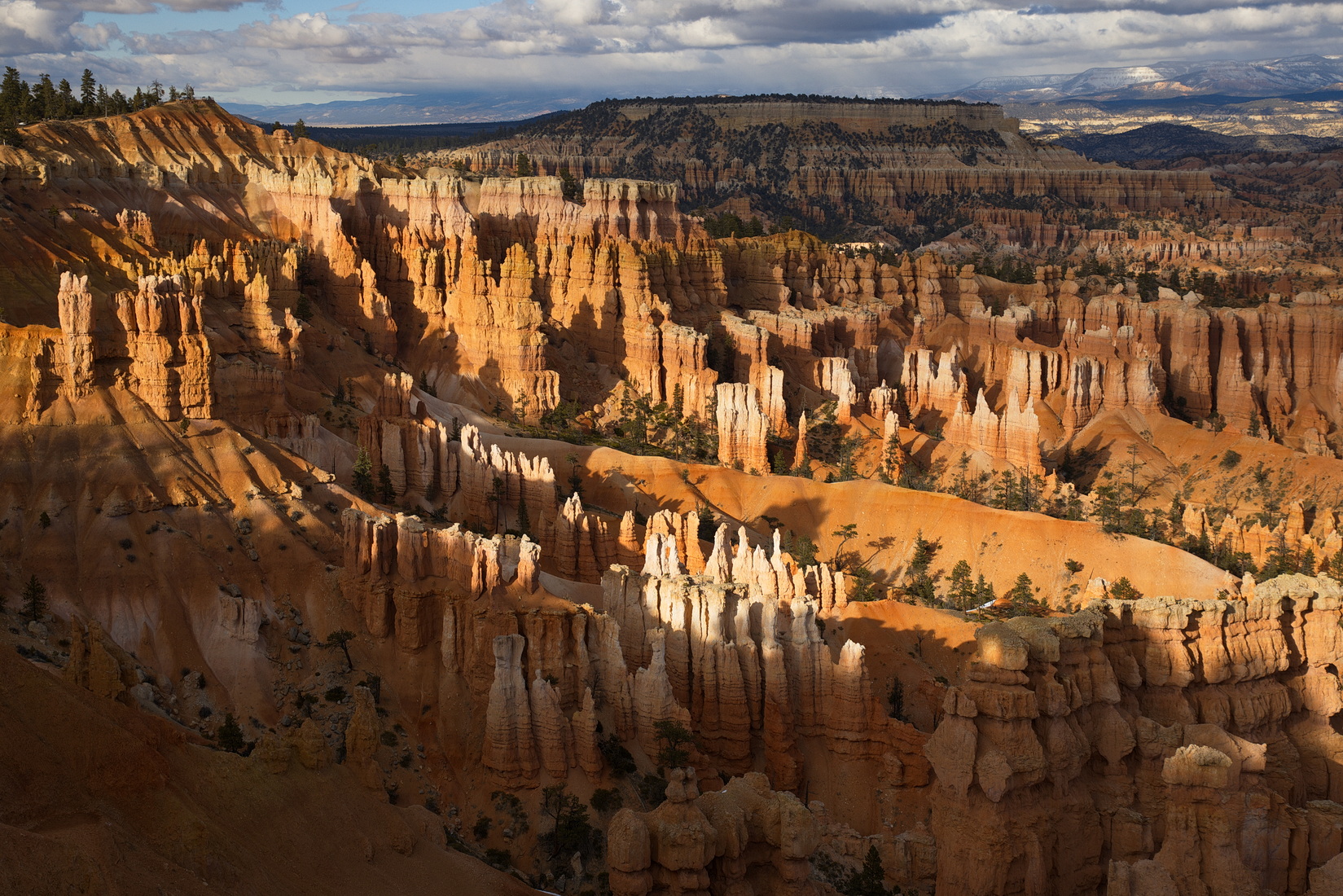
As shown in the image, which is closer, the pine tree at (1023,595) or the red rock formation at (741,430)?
the pine tree at (1023,595)

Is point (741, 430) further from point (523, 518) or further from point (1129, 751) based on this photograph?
point (1129, 751)

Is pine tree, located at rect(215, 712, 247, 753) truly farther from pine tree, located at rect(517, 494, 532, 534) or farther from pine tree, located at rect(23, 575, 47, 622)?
pine tree, located at rect(517, 494, 532, 534)

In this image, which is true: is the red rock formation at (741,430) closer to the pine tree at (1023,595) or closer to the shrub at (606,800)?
the pine tree at (1023,595)

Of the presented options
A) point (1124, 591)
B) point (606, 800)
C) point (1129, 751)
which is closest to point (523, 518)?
point (606, 800)

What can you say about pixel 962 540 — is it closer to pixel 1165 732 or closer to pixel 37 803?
pixel 1165 732

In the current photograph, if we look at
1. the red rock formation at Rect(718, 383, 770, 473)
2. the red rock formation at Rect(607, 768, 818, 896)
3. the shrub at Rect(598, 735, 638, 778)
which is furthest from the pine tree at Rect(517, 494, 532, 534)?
the red rock formation at Rect(607, 768, 818, 896)

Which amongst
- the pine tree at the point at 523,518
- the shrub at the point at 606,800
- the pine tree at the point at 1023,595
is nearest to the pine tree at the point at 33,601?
the shrub at the point at 606,800

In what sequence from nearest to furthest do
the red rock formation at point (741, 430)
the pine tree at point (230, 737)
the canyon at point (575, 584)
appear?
1. the canyon at point (575, 584)
2. the pine tree at point (230, 737)
3. the red rock formation at point (741, 430)
